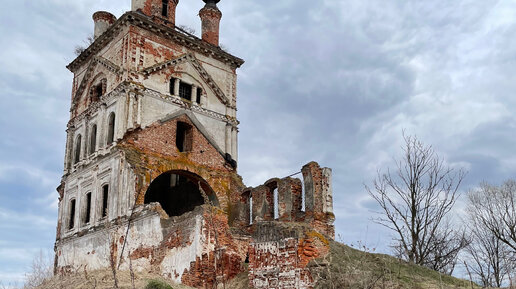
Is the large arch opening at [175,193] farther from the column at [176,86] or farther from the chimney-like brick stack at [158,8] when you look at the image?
the chimney-like brick stack at [158,8]

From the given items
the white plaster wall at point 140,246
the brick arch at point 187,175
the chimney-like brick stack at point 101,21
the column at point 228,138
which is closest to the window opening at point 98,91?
the chimney-like brick stack at point 101,21

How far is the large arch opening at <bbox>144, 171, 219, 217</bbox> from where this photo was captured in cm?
2097

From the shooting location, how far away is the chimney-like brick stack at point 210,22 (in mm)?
23234

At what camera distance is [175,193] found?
21.9m

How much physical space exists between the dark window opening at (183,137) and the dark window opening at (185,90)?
1.28 metres

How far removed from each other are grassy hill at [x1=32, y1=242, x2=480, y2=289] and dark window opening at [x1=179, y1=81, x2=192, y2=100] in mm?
8786

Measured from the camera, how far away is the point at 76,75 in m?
23.6

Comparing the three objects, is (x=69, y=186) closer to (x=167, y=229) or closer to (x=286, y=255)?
(x=167, y=229)

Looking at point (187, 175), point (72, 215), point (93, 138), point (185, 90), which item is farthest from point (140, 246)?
point (185, 90)

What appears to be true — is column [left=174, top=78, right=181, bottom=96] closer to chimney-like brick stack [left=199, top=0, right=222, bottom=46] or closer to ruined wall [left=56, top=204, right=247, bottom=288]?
chimney-like brick stack [left=199, top=0, right=222, bottom=46]

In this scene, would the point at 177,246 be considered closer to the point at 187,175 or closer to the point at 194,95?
the point at 187,175

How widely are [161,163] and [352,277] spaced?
10.4 meters

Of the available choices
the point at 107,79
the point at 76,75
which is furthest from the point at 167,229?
the point at 76,75

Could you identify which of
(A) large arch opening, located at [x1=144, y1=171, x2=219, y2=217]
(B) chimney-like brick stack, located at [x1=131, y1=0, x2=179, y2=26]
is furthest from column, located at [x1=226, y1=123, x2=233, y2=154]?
(B) chimney-like brick stack, located at [x1=131, y1=0, x2=179, y2=26]
